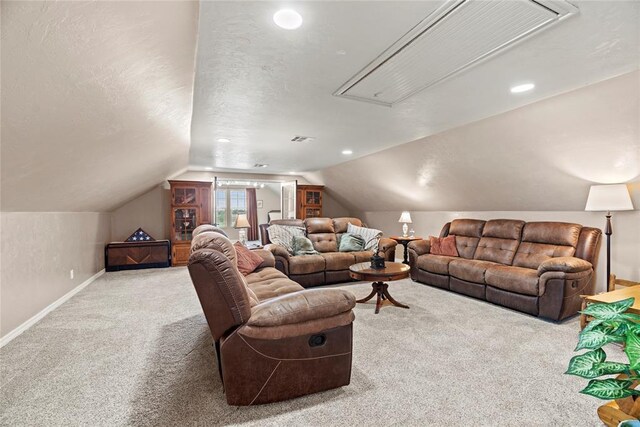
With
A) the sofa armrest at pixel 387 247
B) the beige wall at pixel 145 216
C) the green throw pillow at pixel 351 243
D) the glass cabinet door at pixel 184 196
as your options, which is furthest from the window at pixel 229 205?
the sofa armrest at pixel 387 247

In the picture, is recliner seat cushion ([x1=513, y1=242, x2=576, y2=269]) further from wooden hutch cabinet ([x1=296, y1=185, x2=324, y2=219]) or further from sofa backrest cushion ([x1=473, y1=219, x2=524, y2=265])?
wooden hutch cabinet ([x1=296, y1=185, x2=324, y2=219])

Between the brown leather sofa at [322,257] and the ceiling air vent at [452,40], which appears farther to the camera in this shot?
the brown leather sofa at [322,257]

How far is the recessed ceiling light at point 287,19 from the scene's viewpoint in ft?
5.14

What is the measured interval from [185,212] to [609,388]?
696 centimetres

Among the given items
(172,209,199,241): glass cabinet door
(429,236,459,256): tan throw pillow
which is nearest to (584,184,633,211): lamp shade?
(429,236,459,256): tan throw pillow

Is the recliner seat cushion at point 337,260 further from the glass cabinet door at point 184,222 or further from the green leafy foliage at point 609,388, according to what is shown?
the green leafy foliage at point 609,388

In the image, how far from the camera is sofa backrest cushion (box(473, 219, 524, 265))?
4.20m

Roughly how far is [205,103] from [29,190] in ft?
5.59

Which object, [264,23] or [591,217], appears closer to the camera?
[264,23]

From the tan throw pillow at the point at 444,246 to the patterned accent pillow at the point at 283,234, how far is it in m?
2.22

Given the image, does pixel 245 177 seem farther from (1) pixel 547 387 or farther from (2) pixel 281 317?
(1) pixel 547 387

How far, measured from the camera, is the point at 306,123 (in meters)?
3.60

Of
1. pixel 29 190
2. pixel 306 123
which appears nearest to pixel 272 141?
pixel 306 123

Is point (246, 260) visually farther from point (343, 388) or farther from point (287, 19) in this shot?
point (287, 19)
